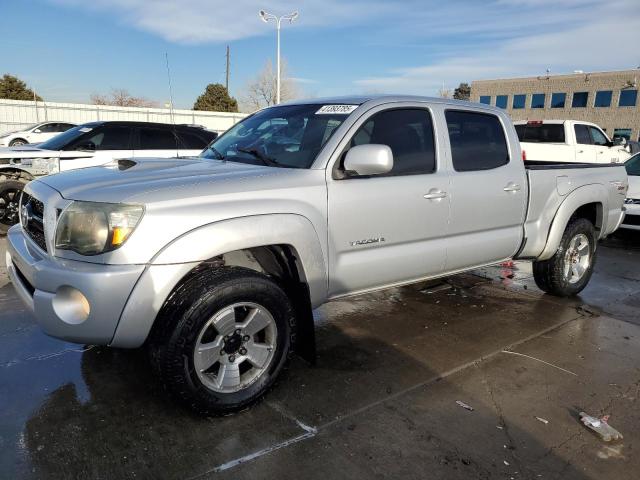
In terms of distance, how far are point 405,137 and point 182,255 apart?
76.2 inches

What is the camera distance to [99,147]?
26.9 ft

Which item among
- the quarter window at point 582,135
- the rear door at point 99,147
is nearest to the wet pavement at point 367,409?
the rear door at point 99,147

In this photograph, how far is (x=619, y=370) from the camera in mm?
3670

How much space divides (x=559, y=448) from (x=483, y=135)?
256cm

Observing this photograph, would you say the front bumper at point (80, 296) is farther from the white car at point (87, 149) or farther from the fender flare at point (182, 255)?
the white car at point (87, 149)

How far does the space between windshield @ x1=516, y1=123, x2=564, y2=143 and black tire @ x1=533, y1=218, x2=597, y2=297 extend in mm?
9452

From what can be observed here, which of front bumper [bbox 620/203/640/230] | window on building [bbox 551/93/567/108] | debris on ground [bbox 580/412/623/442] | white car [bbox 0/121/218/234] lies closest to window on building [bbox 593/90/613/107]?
window on building [bbox 551/93/567/108]

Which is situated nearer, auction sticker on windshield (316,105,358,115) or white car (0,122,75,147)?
auction sticker on windshield (316,105,358,115)

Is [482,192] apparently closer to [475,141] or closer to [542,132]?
[475,141]

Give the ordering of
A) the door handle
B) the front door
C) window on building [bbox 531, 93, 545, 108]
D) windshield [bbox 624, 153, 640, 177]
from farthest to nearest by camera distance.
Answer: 1. window on building [bbox 531, 93, 545, 108]
2. windshield [bbox 624, 153, 640, 177]
3. the door handle
4. the front door

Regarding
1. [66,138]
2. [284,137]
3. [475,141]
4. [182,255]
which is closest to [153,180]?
[182,255]

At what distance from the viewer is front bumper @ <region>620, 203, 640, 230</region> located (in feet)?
27.5

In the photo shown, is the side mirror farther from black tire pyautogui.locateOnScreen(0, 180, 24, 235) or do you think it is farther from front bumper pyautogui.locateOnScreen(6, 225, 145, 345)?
black tire pyautogui.locateOnScreen(0, 180, 24, 235)

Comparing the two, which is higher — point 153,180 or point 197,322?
point 153,180
